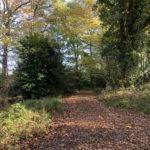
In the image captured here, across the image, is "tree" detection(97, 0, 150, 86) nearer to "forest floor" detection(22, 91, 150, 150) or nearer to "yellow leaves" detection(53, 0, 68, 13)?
"yellow leaves" detection(53, 0, 68, 13)

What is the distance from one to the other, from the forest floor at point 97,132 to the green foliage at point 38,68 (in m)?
7.50

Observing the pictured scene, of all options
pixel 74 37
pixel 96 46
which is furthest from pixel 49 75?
pixel 96 46

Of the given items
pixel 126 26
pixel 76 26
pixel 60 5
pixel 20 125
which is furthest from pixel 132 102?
pixel 76 26

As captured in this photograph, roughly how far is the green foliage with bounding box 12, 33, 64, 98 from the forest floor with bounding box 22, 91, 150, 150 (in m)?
7.50

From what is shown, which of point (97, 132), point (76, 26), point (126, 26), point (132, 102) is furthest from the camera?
point (76, 26)

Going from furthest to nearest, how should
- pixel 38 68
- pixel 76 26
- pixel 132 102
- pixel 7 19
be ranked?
1. pixel 76 26
2. pixel 7 19
3. pixel 38 68
4. pixel 132 102

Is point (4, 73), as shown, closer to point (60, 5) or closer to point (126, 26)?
point (60, 5)

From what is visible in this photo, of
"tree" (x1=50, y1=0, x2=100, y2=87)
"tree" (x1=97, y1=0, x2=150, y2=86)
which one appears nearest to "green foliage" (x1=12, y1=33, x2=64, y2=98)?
"tree" (x1=97, y1=0, x2=150, y2=86)

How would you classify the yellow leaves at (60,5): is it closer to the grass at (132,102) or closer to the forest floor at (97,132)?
the grass at (132,102)

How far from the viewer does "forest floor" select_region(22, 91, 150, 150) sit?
7.21 m

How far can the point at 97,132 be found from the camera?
832 centimetres

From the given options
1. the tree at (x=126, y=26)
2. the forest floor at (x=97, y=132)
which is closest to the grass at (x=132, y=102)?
the forest floor at (x=97, y=132)

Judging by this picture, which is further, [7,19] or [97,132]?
[7,19]

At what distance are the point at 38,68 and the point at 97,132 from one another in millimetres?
11340
